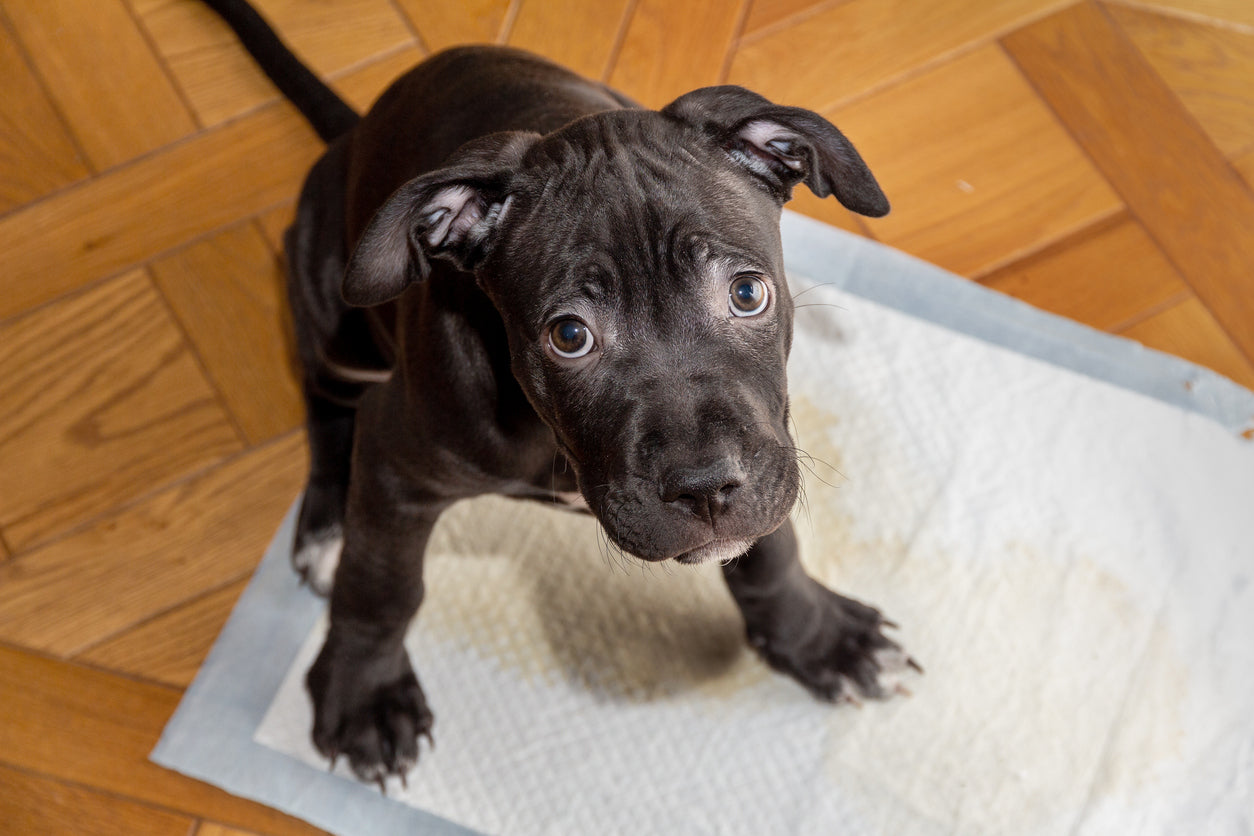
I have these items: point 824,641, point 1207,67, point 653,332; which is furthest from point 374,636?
point 1207,67

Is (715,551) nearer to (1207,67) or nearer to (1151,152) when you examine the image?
(1151,152)

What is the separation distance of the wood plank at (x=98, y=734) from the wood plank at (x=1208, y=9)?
3.22m

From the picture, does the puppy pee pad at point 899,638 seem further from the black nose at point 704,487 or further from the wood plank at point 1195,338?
the black nose at point 704,487

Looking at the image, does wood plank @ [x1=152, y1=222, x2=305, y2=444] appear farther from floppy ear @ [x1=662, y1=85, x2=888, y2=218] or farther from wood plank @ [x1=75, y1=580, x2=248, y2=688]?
floppy ear @ [x1=662, y1=85, x2=888, y2=218]

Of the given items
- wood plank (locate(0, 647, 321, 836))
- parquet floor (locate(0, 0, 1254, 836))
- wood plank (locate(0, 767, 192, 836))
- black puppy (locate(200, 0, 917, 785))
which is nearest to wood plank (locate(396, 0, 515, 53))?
parquet floor (locate(0, 0, 1254, 836))

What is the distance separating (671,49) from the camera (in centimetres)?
325

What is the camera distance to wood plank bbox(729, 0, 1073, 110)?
3.23 m

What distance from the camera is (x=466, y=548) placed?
2.79m

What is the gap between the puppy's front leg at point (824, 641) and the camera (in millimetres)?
2445

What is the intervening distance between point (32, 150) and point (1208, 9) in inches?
Result: 136

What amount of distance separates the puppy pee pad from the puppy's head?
95 centimetres

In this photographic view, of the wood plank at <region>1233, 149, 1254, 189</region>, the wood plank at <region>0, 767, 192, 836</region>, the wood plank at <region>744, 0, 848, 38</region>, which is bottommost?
the wood plank at <region>0, 767, 192, 836</region>

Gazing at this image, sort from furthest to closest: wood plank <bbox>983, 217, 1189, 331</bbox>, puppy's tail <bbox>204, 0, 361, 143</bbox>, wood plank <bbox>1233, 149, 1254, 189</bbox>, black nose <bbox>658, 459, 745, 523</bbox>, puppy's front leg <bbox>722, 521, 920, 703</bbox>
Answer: wood plank <bbox>1233, 149, 1254, 189</bbox>, wood plank <bbox>983, 217, 1189, 331</bbox>, puppy's tail <bbox>204, 0, 361, 143</bbox>, puppy's front leg <bbox>722, 521, 920, 703</bbox>, black nose <bbox>658, 459, 745, 523</bbox>

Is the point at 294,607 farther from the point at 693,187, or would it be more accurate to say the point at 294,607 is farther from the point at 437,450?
the point at 693,187
